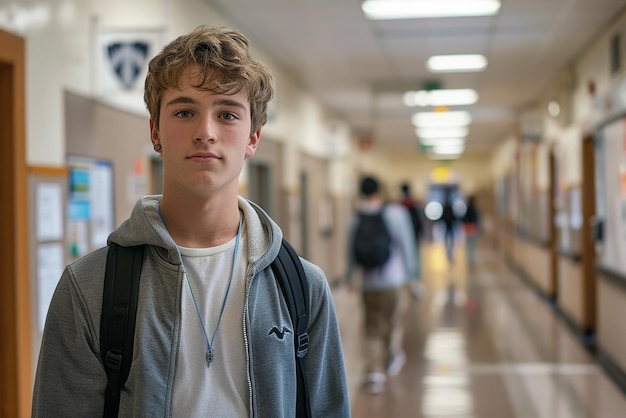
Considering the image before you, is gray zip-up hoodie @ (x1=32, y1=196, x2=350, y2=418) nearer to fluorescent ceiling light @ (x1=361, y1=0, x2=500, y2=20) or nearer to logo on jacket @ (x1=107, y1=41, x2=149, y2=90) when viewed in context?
logo on jacket @ (x1=107, y1=41, x2=149, y2=90)

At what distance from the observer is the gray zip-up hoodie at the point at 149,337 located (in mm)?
1389

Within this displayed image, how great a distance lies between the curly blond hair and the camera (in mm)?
1408

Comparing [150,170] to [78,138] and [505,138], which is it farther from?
[505,138]

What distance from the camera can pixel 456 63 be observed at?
9.63 metres

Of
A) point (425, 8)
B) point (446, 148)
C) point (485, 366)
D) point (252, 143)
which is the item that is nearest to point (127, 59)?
point (425, 8)

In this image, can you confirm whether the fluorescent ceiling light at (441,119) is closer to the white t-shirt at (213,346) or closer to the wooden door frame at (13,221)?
the wooden door frame at (13,221)

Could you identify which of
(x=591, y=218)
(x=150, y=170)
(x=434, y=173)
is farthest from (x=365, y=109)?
(x=434, y=173)

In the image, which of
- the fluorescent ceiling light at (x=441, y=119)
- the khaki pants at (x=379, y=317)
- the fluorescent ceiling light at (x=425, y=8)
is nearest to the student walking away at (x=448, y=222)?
the fluorescent ceiling light at (x=441, y=119)

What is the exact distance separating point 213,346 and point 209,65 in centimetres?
49

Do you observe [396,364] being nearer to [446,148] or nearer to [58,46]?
[58,46]

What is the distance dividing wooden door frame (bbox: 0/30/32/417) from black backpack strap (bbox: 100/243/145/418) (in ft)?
8.04

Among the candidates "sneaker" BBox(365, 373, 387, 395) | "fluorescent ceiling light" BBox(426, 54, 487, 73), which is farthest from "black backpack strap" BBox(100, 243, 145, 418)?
"fluorescent ceiling light" BBox(426, 54, 487, 73)

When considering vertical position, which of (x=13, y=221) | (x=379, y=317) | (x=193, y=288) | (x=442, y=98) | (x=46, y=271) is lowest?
(x=379, y=317)

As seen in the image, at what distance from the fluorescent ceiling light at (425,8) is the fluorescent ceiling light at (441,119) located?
7479 mm
